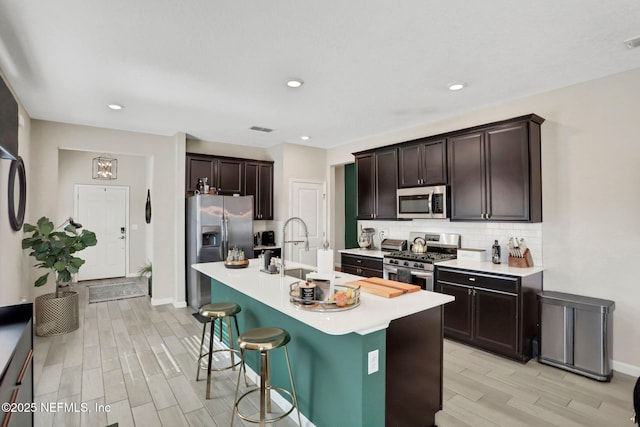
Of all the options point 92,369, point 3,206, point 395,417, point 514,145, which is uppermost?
point 514,145

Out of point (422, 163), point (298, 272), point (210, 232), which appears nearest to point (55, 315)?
point (210, 232)

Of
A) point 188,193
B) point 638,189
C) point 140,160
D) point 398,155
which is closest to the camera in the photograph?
point 638,189

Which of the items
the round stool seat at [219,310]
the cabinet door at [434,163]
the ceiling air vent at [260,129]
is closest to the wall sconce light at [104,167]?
the ceiling air vent at [260,129]

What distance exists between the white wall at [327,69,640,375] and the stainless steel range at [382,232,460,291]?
1118 millimetres

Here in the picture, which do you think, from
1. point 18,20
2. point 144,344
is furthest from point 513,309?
point 18,20

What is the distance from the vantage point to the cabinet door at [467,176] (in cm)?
378

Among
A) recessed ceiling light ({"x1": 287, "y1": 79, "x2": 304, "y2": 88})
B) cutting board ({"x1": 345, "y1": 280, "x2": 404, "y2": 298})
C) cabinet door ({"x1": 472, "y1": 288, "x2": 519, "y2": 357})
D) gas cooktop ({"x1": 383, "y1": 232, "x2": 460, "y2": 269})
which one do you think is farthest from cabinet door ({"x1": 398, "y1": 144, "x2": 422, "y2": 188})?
cutting board ({"x1": 345, "y1": 280, "x2": 404, "y2": 298})

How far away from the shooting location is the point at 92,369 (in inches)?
123

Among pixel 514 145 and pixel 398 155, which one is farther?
pixel 398 155

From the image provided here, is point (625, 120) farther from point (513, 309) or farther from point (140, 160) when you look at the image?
point (140, 160)

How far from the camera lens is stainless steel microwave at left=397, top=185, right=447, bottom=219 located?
415 centimetres

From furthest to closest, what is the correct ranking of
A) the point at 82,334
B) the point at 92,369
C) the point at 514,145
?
the point at 82,334 < the point at 514,145 < the point at 92,369

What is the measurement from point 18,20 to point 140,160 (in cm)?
576

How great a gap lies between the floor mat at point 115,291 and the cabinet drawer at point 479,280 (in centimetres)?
514
